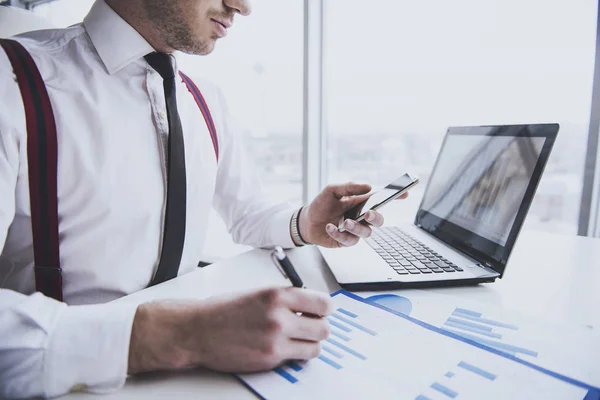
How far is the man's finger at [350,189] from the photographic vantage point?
0.71 metres

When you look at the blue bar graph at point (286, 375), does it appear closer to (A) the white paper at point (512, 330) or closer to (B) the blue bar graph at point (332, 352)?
(B) the blue bar graph at point (332, 352)

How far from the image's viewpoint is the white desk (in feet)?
1.07

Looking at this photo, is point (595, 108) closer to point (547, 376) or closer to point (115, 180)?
point (547, 376)

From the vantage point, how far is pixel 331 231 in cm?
65

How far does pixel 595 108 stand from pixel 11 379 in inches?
49.5

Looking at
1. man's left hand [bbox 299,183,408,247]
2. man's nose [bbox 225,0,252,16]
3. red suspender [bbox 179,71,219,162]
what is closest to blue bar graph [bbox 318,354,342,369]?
man's left hand [bbox 299,183,408,247]

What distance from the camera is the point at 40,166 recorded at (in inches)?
20.2

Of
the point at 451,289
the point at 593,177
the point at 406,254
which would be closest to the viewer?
the point at 451,289

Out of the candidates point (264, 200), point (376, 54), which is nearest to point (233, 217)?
point (264, 200)

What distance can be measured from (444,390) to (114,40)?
73 centimetres

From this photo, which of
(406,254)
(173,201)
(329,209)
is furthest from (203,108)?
(406,254)

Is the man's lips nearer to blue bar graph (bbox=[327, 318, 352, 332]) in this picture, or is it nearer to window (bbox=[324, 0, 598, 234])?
window (bbox=[324, 0, 598, 234])

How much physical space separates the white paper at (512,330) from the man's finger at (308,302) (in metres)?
0.16

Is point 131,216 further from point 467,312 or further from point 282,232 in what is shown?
point 467,312
